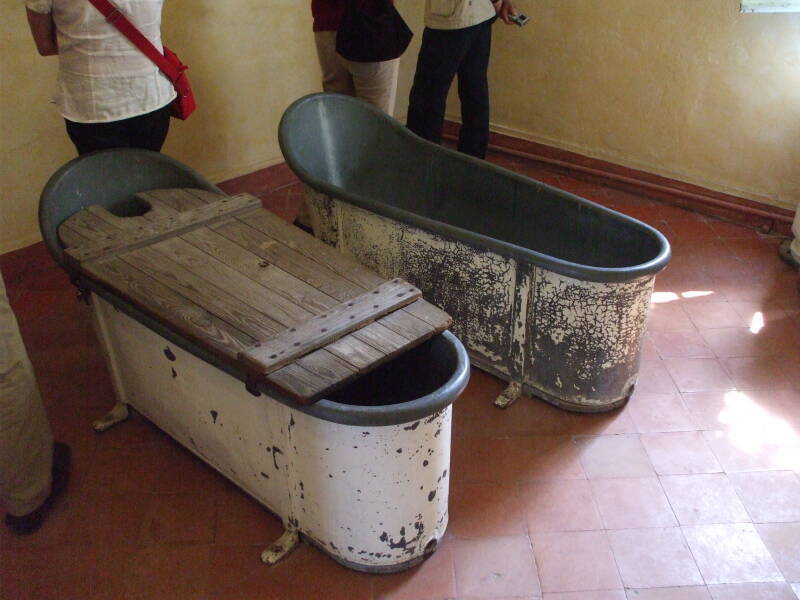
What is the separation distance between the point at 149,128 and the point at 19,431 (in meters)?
1.26

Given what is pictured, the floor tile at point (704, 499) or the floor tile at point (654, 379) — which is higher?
the floor tile at point (654, 379)

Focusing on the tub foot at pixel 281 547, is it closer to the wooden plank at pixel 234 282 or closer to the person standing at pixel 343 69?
the wooden plank at pixel 234 282

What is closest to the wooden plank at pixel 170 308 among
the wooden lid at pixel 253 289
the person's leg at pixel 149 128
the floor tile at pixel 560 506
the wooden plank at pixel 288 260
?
the wooden lid at pixel 253 289

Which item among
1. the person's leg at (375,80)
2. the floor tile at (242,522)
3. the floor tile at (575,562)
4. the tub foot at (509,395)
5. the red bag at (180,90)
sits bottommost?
the floor tile at (575,562)

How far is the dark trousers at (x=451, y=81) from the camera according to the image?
372 centimetres

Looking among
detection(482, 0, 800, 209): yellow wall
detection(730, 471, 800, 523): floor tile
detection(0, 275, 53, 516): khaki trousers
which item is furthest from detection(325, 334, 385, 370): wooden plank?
detection(482, 0, 800, 209): yellow wall

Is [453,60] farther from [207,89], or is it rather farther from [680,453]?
[680,453]

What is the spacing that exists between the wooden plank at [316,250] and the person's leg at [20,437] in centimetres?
83

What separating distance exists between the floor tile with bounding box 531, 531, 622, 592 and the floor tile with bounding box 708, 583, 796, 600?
0.27m

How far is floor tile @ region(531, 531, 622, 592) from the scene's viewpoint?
2.26m

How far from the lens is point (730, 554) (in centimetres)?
235

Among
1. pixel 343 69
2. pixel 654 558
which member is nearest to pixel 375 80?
pixel 343 69

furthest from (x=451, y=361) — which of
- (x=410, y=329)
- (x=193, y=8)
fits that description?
(x=193, y=8)

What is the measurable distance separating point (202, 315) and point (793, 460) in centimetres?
201
